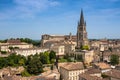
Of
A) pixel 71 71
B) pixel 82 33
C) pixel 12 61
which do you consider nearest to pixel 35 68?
pixel 12 61

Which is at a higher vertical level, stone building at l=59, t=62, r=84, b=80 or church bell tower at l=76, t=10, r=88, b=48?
church bell tower at l=76, t=10, r=88, b=48

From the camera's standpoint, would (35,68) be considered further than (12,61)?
No

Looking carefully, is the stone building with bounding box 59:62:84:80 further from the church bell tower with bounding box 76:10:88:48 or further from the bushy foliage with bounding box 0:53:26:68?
the church bell tower with bounding box 76:10:88:48

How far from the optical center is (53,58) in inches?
2210

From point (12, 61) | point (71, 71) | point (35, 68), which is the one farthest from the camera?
point (12, 61)

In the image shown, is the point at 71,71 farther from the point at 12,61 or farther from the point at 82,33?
the point at 82,33

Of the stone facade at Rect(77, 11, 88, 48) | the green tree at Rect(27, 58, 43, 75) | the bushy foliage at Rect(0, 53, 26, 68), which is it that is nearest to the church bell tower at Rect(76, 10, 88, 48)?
the stone facade at Rect(77, 11, 88, 48)

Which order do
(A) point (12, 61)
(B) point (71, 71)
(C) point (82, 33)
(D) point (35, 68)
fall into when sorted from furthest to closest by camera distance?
1. (C) point (82, 33)
2. (A) point (12, 61)
3. (D) point (35, 68)
4. (B) point (71, 71)

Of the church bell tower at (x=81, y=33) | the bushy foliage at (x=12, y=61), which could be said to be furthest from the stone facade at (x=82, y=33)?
the bushy foliage at (x=12, y=61)

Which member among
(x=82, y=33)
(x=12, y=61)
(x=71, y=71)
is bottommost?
(x=71, y=71)

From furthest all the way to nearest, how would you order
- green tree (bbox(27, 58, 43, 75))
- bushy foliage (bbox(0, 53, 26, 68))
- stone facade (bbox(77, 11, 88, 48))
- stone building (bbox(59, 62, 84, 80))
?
stone facade (bbox(77, 11, 88, 48))
bushy foliage (bbox(0, 53, 26, 68))
green tree (bbox(27, 58, 43, 75))
stone building (bbox(59, 62, 84, 80))

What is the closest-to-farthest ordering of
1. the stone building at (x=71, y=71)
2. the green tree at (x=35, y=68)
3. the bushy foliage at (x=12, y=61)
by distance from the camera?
the stone building at (x=71, y=71) → the green tree at (x=35, y=68) → the bushy foliage at (x=12, y=61)

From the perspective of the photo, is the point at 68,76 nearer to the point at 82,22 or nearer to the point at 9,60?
the point at 9,60

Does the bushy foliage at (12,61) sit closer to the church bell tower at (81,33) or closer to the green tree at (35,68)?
the green tree at (35,68)
